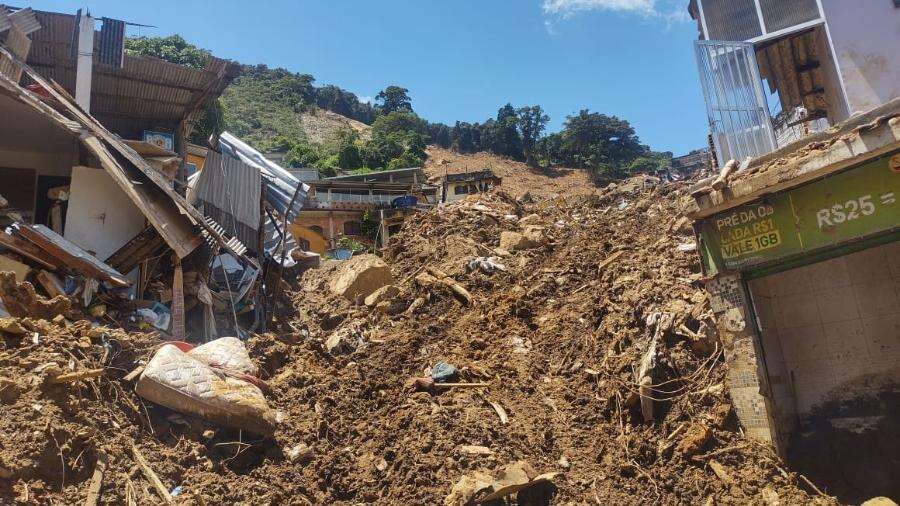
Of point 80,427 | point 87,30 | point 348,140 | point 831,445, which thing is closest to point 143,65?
point 87,30

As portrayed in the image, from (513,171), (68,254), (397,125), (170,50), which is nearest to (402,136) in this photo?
(397,125)

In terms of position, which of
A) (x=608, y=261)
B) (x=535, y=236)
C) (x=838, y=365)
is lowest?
(x=838, y=365)

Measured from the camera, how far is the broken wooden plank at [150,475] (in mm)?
4648

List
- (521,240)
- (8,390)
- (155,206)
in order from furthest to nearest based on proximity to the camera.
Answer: (521,240)
(155,206)
(8,390)

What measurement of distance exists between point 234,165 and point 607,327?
732 cm

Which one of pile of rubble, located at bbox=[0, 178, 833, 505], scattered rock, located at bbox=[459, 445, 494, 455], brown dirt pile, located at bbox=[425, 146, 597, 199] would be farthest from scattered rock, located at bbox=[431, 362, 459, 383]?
brown dirt pile, located at bbox=[425, 146, 597, 199]

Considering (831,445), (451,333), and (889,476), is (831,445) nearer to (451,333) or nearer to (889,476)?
(889,476)

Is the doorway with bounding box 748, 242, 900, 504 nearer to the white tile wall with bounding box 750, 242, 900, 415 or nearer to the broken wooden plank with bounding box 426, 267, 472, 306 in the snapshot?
the white tile wall with bounding box 750, 242, 900, 415

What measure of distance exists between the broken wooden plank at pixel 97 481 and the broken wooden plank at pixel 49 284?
3.09 meters

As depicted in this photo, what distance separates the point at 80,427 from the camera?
4.73m

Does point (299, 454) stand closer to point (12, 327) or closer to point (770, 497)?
point (12, 327)

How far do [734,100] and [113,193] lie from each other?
944 cm

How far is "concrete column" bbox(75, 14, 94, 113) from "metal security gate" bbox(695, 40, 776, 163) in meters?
9.63

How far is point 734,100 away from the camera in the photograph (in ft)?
26.9
